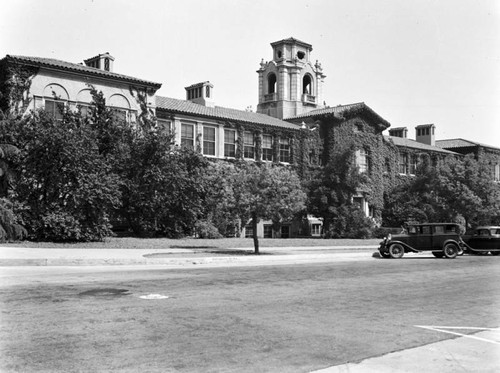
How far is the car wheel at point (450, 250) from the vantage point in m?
25.6

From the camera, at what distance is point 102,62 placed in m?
40.0

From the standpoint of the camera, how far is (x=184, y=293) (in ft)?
38.6

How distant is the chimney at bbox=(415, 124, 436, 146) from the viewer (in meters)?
71.3

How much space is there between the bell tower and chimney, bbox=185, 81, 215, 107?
349 inches

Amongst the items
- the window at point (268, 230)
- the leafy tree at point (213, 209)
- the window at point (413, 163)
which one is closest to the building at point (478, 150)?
the window at point (413, 163)

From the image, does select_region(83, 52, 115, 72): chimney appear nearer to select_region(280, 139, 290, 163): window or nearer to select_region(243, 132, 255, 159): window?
select_region(243, 132, 255, 159): window

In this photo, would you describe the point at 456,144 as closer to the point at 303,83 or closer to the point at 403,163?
the point at 403,163

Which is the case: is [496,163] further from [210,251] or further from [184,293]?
[184,293]

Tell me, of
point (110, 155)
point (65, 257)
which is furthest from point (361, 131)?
point (65, 257)

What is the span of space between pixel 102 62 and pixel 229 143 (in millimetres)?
11556

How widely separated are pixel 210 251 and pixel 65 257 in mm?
7577

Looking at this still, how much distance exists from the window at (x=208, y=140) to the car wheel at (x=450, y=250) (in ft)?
72.0

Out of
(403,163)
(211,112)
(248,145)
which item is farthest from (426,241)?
(403,163)

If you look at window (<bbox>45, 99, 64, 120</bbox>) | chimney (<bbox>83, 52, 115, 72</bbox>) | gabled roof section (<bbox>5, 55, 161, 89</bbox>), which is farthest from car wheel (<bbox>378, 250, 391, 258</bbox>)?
chimney (<bbox>83, 52, 115, 72</bbox>)
